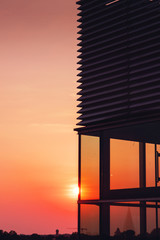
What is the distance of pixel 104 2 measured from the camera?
23.4 metres

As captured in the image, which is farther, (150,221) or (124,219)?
(150,221)

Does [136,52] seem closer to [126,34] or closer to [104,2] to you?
[126,34]

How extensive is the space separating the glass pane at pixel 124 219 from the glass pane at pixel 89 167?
1.00 metres

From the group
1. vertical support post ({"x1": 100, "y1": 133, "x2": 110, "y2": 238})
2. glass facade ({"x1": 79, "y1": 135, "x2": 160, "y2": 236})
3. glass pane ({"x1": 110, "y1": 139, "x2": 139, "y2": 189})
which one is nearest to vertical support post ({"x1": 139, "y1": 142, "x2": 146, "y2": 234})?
glass facade ({"x1": 79, "y1": 135, "x2": 160, "y2": 236})

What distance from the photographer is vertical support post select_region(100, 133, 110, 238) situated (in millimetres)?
21812

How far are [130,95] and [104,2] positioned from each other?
4635 mm

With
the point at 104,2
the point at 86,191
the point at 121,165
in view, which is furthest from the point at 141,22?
the point at 86,191

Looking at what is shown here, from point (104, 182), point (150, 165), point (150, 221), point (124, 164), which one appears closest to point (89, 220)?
point (104, 182)

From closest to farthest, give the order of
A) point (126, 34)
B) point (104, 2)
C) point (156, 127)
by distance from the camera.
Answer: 1. point (156, 127)
2. point (126, 34)
3. point (104, 2)

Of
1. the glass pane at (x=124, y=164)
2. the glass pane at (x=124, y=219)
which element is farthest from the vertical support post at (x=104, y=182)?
the glass pane at (x=124, y=164)

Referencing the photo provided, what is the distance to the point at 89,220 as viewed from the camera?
2211 cm

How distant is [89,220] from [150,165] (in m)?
3.34

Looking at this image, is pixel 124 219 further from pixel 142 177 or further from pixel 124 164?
pixel 124 164

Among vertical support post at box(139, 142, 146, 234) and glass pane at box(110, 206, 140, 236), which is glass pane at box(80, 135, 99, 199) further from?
vertical support post at box(139, 142, 146, 234)
